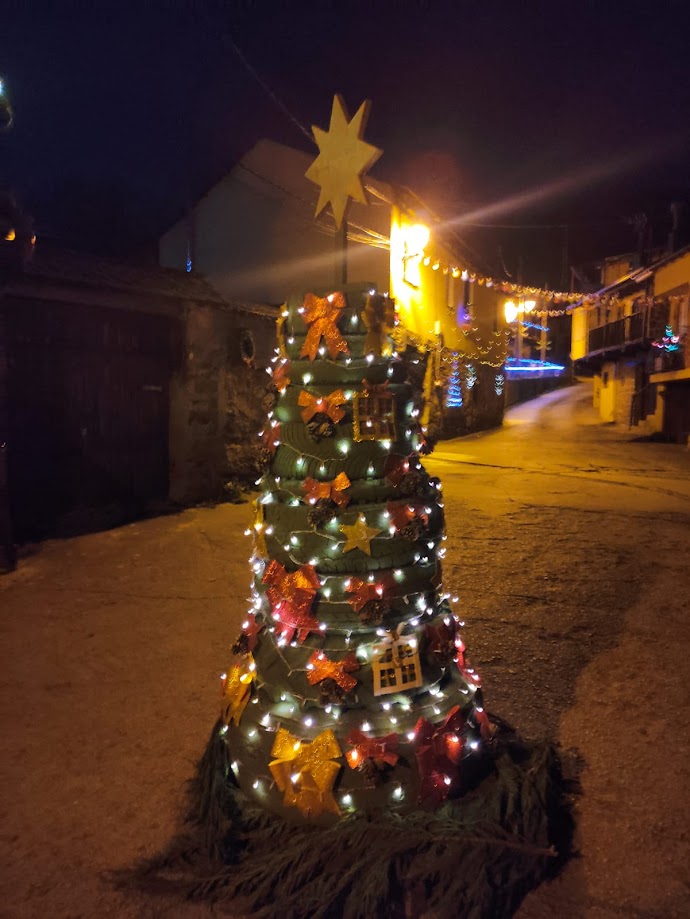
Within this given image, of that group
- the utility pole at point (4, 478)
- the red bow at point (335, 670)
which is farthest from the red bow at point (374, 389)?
the utility pole at point (4, 478)

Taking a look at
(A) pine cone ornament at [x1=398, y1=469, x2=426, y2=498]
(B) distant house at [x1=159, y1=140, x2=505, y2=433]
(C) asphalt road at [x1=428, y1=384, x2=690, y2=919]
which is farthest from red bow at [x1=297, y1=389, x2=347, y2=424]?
(B) distant house at [x1=159, y1=140, x2=505, y2=433]

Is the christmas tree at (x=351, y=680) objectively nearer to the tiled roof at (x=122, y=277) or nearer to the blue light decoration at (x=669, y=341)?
the tiled roof at (x=122, y=277)

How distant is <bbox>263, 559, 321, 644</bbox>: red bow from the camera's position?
2.78 m

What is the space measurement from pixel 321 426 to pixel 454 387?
1795 centimetres

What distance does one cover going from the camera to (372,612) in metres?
2.72

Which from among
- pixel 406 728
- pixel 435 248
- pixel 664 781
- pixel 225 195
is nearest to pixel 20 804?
pixel 406 728

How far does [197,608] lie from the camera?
5.30 meters

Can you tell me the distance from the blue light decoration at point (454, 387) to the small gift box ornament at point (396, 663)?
17251mm

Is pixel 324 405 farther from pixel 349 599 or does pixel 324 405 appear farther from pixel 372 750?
pixel 372 750

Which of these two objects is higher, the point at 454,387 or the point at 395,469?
the point at 454,387

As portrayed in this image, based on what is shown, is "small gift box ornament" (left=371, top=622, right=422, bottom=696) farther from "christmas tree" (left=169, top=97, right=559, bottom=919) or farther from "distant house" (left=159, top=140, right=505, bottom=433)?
"distant house" (left=159, top=140, right=505, bottom=433)

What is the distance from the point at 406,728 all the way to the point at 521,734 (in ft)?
3.49

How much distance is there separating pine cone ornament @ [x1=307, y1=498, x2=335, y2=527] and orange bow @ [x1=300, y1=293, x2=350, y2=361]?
66cm

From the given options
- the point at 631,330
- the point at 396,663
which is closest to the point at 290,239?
the point at 396,663
